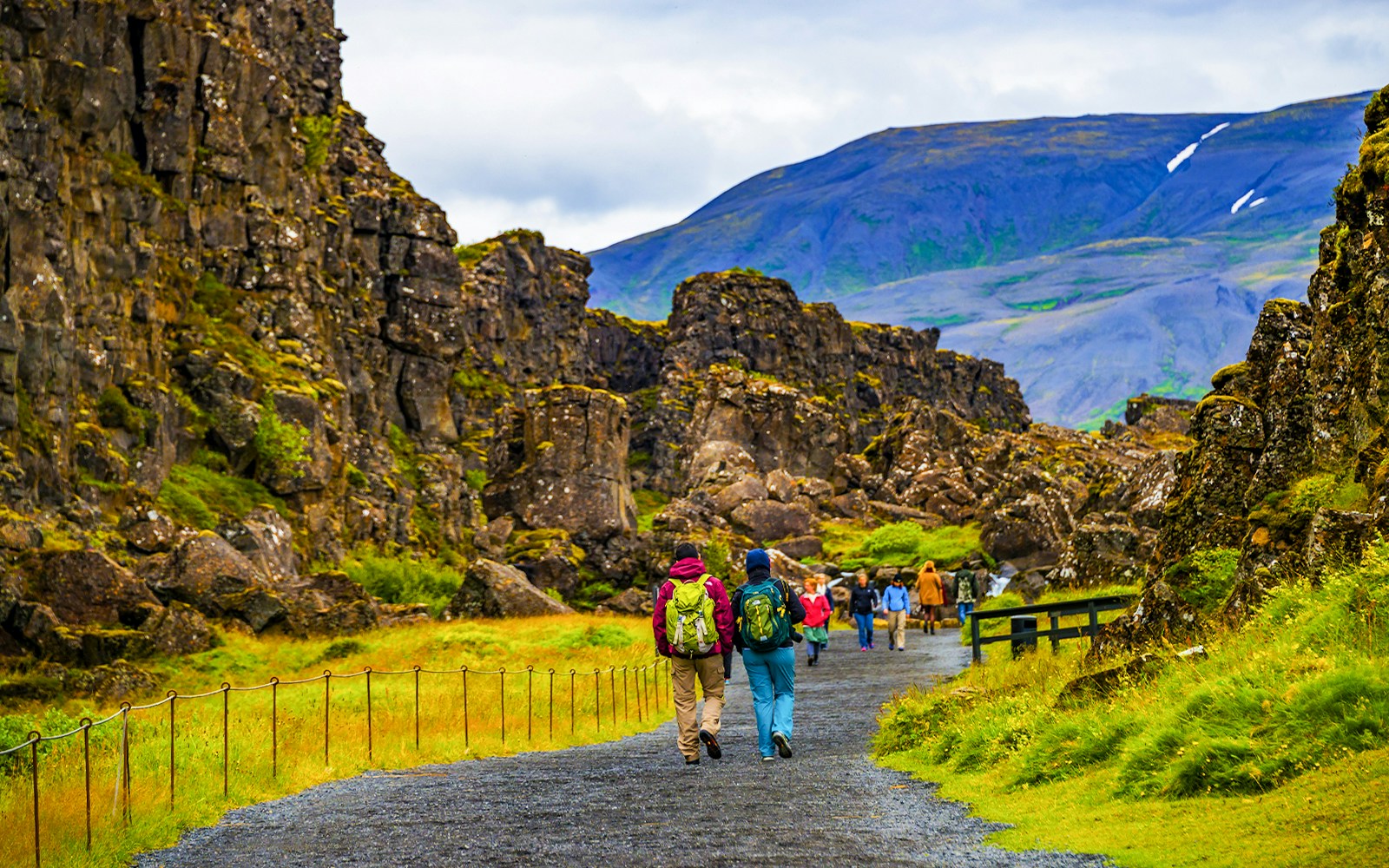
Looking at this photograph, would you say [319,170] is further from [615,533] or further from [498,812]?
[498,812]

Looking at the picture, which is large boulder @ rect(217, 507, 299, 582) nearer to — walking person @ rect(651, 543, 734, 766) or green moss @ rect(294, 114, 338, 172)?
green moss @ rect(294, 114, 338, 172)

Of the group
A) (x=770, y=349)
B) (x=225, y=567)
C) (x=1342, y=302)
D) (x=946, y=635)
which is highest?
(x=770, y=349)

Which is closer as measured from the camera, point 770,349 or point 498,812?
point 498,812

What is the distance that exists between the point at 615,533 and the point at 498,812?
50.7 meters

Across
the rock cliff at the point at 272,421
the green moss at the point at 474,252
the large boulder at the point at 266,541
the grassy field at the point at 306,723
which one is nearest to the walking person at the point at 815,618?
the grassy field at the point at 306,723

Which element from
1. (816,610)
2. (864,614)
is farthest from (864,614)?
(816,610)

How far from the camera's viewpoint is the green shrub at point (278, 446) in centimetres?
5322

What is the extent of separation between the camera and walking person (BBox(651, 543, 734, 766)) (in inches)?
598

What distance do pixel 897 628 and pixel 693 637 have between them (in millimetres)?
20467

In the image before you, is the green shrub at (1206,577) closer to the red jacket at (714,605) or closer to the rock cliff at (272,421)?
the red jacket at (714,605)

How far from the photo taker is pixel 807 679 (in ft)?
93.7

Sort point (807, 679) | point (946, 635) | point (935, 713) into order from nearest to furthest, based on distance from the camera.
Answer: point (935, 713)
point (807, 679)
point (946, 635)

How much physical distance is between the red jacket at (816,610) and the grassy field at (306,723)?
393 cm

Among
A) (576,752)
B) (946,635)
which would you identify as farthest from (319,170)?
(576,752)
